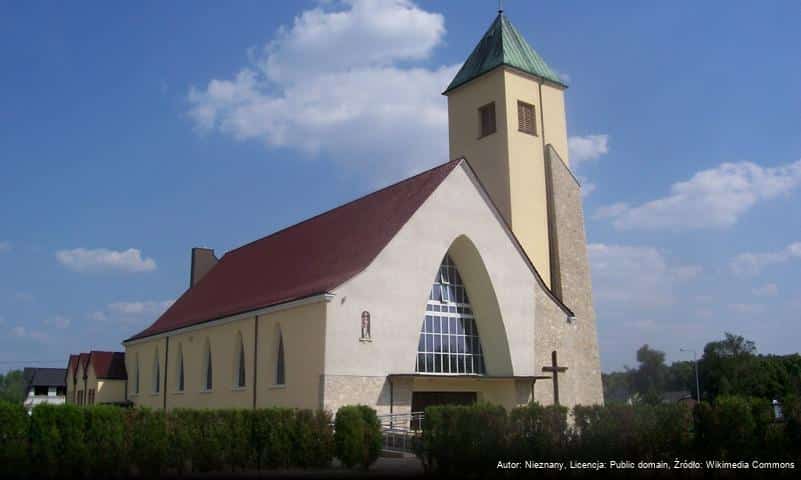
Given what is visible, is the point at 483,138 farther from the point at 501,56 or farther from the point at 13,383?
the point at 13,383

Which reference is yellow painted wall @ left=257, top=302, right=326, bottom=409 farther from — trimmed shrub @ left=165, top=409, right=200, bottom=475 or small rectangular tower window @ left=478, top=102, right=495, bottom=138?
small rectangular tower window @ left=478, top=102, right=495, bottom=138

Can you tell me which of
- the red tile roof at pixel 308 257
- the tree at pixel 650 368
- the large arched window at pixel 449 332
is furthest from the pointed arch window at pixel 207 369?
the tree at pixel 650 368

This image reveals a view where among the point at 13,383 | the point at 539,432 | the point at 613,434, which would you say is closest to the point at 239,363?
the point at 539,432

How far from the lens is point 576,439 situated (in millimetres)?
18391

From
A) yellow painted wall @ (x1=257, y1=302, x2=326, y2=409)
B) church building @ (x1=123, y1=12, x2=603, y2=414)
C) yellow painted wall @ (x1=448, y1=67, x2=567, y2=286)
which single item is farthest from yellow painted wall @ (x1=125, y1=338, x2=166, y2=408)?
yellow painted wall @ (x1=448, y1=67, x2=567, y2=286)

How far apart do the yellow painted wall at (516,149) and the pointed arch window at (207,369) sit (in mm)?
14431

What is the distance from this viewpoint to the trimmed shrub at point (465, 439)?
18250 millimetres

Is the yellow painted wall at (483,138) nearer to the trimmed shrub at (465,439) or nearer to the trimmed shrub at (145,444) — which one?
the trimmed shrub at (465,439)

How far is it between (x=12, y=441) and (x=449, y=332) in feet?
54.1

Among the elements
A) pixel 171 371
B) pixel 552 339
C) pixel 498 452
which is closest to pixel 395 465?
pixel 498 452

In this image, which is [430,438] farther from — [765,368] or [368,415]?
[765,368]

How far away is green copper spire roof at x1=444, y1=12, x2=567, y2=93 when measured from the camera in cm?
3566

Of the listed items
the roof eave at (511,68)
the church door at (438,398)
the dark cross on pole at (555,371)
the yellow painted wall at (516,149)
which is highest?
the roof eave at (511,68)

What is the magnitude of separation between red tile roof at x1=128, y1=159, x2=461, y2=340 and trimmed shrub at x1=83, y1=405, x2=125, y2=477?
8987 mm
